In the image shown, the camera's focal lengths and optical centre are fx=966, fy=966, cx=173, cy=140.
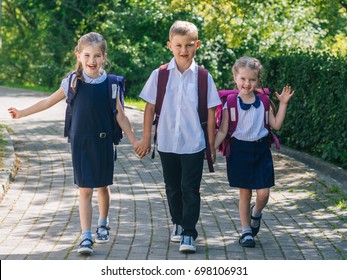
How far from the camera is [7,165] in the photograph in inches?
465

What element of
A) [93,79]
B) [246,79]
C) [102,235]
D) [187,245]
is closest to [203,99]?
[246,79]

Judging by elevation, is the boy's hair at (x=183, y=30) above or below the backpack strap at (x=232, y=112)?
above

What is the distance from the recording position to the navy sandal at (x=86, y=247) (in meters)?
7.29

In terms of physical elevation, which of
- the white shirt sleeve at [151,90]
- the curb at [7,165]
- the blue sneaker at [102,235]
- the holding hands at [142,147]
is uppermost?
the white shirt sleeve at [151,90]

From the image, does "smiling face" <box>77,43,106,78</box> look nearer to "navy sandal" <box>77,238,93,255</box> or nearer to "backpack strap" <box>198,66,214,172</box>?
"backpack strap" <box>198,66,214,172</box>

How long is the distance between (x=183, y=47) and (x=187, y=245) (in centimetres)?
153

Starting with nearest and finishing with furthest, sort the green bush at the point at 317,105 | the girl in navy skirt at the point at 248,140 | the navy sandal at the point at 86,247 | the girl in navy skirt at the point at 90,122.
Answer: the navy sandal at the point at 86,247
the girl in navy skirt at the point at 90,122
the girl in navy skirt at the point at 248,140
the green bush at the point at 317,105

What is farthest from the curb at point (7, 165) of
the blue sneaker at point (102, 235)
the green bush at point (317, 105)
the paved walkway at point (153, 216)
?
the green bush at point (317, 105)

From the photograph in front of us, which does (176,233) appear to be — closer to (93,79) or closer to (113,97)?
(113,97)

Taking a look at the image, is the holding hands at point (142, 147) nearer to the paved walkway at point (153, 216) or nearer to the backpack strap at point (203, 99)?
the backpack strap at point (203, 99)

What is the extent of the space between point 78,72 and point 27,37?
32.9m

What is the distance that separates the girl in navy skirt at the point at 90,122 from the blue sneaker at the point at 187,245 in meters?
0.72

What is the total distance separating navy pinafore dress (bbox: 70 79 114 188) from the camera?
24.7 feet

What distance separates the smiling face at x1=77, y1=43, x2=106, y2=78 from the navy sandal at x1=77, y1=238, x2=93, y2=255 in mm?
1290
